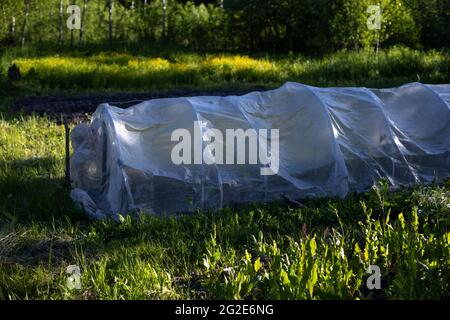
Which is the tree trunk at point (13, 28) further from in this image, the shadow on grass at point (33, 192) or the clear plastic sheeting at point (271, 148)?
the clear plastic sheeting at point (271, 148)

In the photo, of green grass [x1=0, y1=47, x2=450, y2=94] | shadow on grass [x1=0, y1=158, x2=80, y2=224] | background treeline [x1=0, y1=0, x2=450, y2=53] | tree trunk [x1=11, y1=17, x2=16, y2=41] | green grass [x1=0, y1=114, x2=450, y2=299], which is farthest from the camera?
tree trunk [x1=11, y1=17, x2=16, y2=41]

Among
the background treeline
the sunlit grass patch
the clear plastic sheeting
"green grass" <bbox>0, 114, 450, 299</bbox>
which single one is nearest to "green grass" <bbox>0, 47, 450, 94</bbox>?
the sunlit grass patch

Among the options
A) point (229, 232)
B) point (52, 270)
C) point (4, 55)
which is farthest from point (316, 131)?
point (4, 55)

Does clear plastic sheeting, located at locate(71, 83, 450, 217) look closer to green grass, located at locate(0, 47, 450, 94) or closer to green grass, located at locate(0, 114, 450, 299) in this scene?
green grass, located at locate(0, 114, 450, 299)

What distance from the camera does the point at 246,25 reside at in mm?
21031

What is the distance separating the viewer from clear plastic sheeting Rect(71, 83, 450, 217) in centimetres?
660

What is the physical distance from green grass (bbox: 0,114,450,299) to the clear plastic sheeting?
0.37 meters

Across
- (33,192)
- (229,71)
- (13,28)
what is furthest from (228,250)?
(13,28)

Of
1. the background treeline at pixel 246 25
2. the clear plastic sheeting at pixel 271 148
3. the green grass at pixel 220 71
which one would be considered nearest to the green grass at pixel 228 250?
the clear plastic sheeting at pixel 271 148

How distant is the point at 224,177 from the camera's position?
265 inches

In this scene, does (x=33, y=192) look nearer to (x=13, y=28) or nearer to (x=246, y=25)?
(x=246, y=25)

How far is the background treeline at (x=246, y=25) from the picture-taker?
19.0 meters
